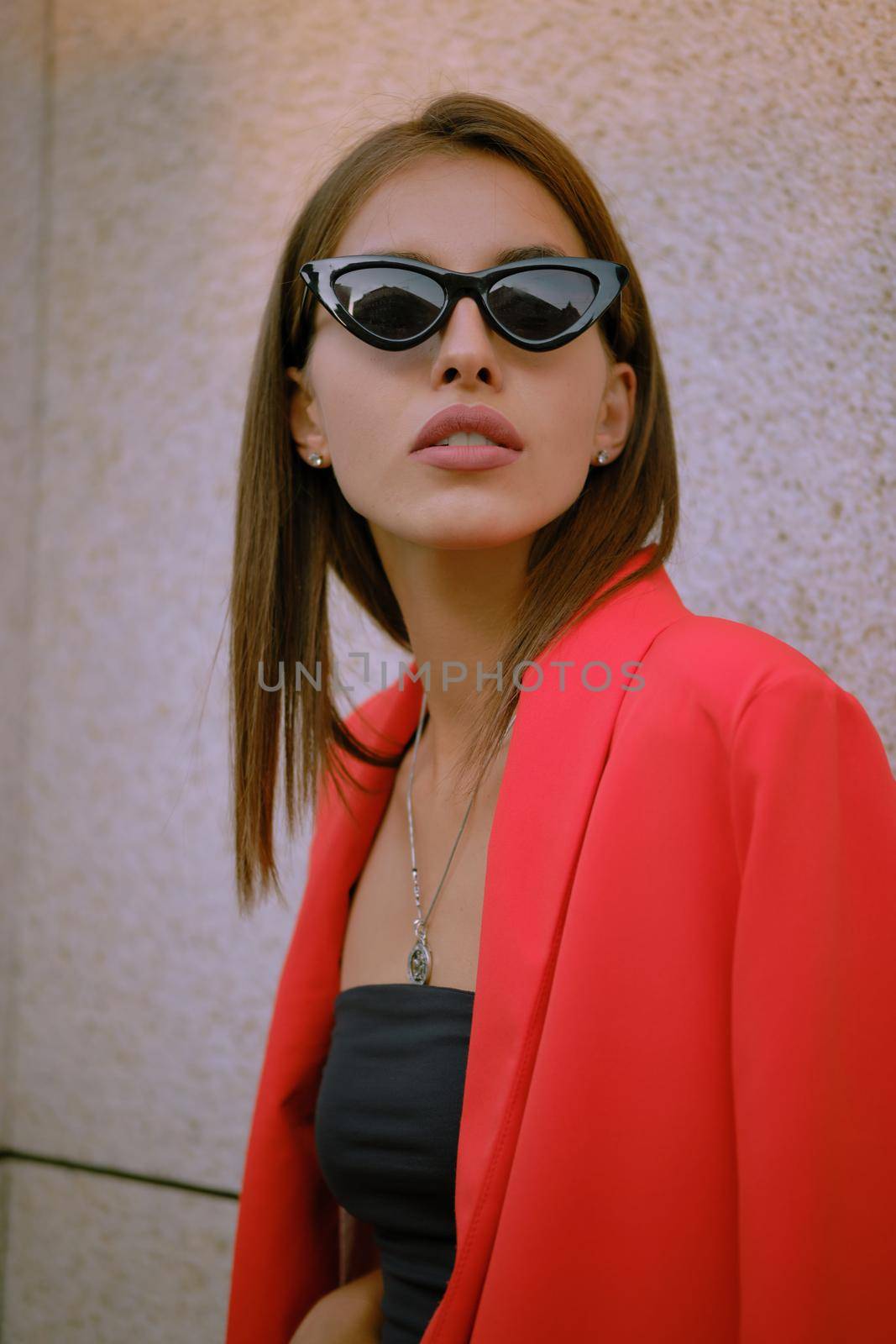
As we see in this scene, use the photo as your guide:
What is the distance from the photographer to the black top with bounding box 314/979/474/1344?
48.6 inches

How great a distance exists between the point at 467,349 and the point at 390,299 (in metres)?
0.11

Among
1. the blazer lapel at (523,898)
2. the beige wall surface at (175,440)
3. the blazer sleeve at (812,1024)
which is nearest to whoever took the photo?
the blazer sleeve at (812,1024)

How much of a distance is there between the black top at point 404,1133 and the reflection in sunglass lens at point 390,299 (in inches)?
29.5

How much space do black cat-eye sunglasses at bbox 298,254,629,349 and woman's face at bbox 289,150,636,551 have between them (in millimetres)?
22

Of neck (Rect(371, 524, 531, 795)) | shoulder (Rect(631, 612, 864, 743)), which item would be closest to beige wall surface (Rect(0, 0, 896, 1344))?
neck (Rect(371, 524, 531, 795))

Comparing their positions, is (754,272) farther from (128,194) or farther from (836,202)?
(128,194)

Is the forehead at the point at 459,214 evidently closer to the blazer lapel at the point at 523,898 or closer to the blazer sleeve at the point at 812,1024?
the blazer lapel at the point at 523,898

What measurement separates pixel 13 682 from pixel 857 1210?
1.88 meters

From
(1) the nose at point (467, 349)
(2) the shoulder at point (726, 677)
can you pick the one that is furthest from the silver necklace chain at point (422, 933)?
(1) the nose at point (467, 349)

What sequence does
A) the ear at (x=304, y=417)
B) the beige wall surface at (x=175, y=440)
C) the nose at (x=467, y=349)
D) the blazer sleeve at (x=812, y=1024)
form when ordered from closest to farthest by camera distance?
the blazer sleeve at (x=812, y=1024) → the nose at (x=467, y=349) → the ear at (x=304, y=417) → the beige wall surface at (x=175, y=440)

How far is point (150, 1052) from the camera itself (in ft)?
7.14

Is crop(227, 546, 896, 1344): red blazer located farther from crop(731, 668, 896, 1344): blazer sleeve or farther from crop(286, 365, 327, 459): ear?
crop(286, 365, 327, 459): ear

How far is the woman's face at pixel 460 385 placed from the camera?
125cm

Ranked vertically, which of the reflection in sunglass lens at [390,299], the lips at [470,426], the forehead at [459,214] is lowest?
the lips at [470,426]
